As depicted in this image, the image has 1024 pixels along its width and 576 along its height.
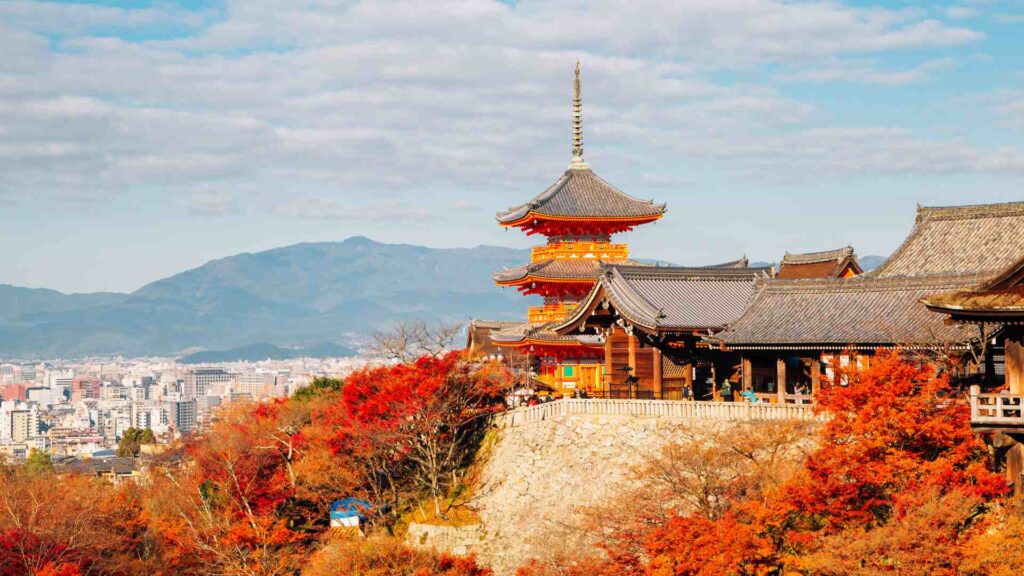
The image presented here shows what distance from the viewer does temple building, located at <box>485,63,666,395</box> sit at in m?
49.4

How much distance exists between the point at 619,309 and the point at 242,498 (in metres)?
13.1

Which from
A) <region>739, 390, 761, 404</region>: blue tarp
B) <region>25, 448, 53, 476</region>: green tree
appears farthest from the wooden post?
<region>25, 448, 53, 476</region>: green tree

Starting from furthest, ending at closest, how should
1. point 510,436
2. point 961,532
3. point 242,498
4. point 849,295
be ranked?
point 242,498 < point 510,436 < point 849,295 < point 961,532

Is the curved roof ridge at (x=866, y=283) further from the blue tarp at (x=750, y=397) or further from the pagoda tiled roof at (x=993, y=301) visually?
the pagoda tiled roof at (x=993, y=301)

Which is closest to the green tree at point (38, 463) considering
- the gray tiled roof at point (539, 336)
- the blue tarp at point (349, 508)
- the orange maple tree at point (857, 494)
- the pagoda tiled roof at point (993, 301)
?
the gray tiled roof at point (539, 336)

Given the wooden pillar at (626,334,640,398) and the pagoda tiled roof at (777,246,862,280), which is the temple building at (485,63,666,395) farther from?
the wooden pillar at (626,334,640,398)

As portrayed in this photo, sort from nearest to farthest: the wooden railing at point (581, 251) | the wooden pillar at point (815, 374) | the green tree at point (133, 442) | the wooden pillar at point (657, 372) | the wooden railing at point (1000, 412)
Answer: the wooden railing at point (1000, 412) < the wooden pillar at point (815, 374) < the wooden pillar at point (657, 372) < the wooden railing at point (581, 251) < the green tree at point (133, 442)

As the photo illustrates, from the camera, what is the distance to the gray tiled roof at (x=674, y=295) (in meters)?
39.1

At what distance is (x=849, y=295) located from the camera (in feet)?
118

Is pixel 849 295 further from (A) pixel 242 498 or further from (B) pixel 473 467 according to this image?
(A) pixel 242 498

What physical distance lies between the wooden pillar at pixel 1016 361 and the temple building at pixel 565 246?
24439 millimetres

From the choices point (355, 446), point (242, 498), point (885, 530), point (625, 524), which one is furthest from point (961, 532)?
point (242, 498)

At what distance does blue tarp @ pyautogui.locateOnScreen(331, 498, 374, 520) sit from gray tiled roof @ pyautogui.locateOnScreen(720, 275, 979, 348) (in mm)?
12104

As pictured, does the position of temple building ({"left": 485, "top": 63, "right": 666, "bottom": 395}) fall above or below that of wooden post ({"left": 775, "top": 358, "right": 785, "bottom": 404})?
above
